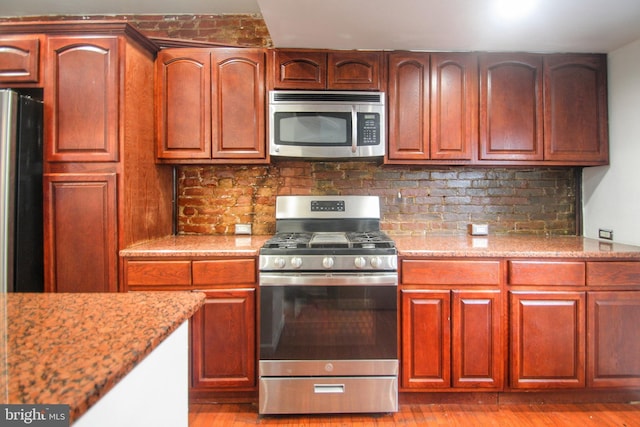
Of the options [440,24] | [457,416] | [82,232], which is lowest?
[457,416]

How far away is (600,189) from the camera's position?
2.30m

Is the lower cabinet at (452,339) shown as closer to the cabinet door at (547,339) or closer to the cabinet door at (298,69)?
the cabinet door at (547,339)

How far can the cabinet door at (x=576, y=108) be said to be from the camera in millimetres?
2191

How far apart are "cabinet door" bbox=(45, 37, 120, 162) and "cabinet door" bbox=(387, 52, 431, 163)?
1658mm

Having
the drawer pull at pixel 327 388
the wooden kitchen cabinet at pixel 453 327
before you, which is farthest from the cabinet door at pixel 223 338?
the wooden kitchen cabinet at pixel 453 327

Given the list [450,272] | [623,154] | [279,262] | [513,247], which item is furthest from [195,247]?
[623,154]

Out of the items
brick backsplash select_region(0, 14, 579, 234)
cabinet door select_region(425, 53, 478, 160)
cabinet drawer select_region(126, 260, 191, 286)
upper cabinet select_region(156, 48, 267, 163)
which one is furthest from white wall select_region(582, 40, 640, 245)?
cabinet drawer select_region(126, 260, 191, 286)

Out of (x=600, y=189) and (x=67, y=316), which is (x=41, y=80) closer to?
(x=67, y=316)

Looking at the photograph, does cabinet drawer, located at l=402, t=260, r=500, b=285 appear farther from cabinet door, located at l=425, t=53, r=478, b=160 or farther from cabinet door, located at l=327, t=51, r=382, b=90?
cabinet door, located at l=327, t=51, r=382, b=90

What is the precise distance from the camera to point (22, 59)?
1.83m

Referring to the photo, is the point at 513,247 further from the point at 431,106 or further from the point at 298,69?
the point at 298,69

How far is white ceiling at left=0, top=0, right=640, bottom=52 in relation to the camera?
1.71 m

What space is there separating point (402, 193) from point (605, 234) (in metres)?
1.39

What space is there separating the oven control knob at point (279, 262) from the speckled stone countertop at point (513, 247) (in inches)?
26.3
